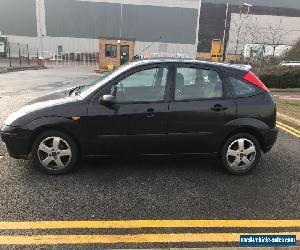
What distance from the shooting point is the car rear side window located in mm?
5000

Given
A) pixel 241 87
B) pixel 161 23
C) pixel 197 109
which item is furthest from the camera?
pixel 161 23

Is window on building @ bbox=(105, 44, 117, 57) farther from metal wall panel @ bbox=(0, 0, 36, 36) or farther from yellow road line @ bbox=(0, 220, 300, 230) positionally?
yellow road line @ bbox=(0, 220, 300, 230)

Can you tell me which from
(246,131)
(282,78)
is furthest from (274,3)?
(246,131)

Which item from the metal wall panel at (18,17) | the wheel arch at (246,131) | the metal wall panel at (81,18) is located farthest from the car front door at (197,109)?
the metal wall panel at (18,17)

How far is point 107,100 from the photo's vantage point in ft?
15.1

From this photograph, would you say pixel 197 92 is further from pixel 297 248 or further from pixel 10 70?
pixel 10 70

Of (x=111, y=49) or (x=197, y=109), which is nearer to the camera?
(x=197, y=109)

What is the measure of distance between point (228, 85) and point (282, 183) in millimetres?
1539

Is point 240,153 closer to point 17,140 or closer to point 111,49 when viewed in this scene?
point 17,140

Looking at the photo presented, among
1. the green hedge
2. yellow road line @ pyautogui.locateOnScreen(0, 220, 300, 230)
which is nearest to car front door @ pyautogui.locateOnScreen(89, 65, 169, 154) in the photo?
yellow road line @ pyautogui.locateOnScreen(0, 220, 300, 230)

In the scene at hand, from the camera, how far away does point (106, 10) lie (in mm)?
52094

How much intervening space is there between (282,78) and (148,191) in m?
14.8

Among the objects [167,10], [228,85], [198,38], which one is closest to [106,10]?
[167,10]

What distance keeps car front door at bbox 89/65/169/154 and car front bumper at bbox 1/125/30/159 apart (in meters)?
0.84
